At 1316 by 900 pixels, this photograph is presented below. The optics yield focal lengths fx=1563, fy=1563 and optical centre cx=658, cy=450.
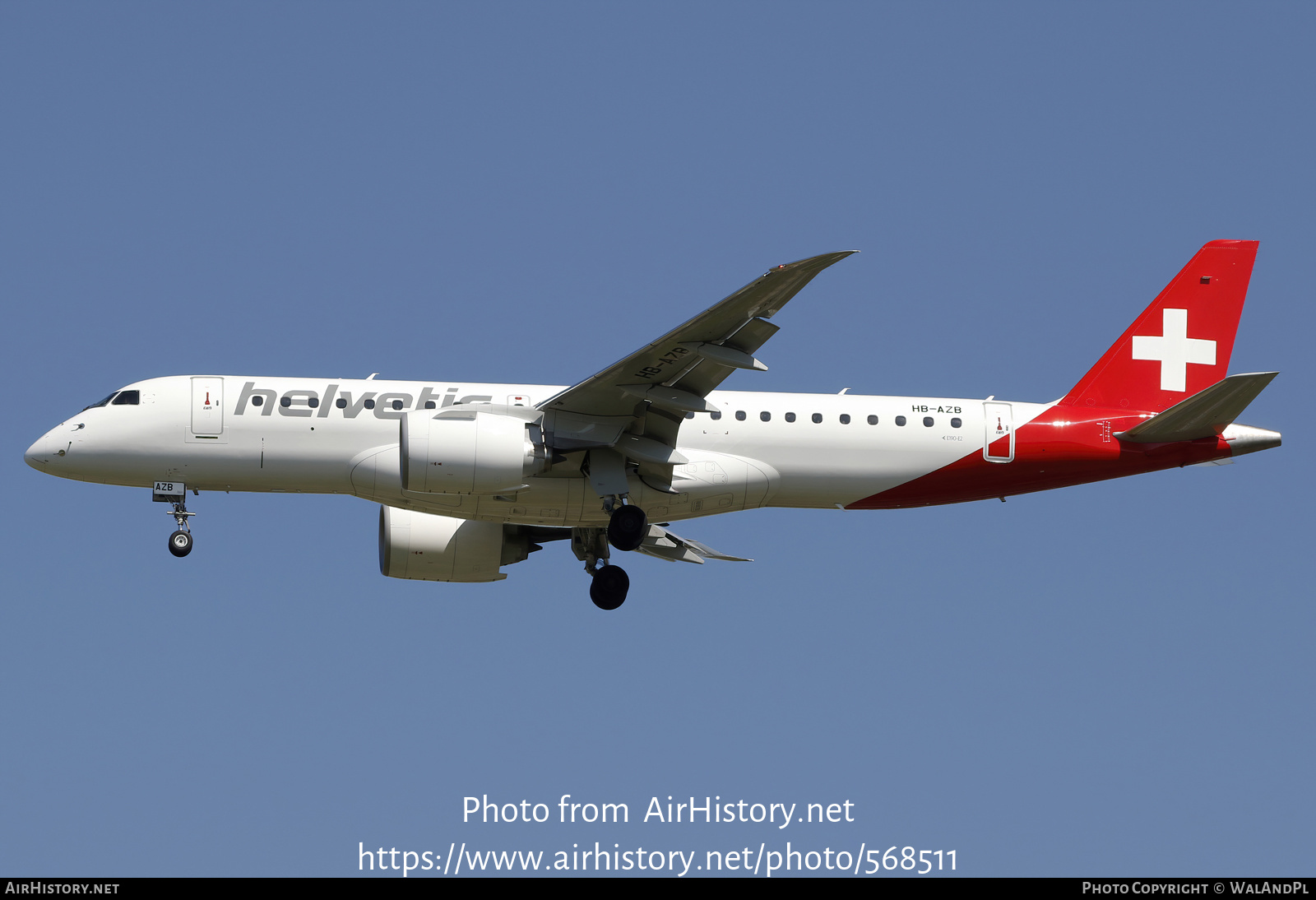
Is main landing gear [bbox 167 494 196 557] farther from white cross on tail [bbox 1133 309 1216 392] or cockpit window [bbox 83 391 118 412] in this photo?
white cross on tail [bbox 1133 309 1216 392]

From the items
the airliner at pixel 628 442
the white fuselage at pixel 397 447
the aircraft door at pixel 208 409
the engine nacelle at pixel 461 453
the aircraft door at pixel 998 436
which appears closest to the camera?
the engine nacelle at pixel 461 453

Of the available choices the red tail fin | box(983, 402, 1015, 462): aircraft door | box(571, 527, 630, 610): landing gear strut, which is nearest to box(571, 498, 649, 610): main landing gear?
box(571, 527, 630, 610): landing gear strut

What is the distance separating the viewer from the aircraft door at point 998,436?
1212 inches

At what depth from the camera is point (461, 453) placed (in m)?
27.6

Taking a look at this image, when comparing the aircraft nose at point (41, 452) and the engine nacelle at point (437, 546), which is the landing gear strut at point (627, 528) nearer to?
the engine nacelle at point (437, 546)

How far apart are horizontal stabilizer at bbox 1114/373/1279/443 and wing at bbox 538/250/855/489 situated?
8707 millimetres

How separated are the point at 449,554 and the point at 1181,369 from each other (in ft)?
51.8

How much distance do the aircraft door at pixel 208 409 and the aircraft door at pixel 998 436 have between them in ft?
48.4

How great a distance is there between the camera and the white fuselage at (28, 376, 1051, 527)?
1151 inches

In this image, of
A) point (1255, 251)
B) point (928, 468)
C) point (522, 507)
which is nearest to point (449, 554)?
point (522, 507)

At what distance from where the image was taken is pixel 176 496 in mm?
29797

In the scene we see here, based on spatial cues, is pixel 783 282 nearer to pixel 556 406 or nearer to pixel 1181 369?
pixel 556 406

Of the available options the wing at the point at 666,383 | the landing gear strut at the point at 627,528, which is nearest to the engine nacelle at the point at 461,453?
the wing at the point at 666,383

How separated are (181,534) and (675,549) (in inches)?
423
